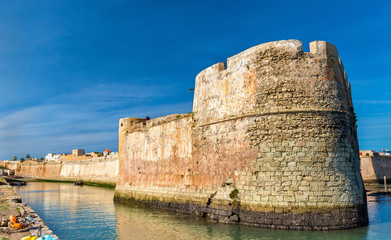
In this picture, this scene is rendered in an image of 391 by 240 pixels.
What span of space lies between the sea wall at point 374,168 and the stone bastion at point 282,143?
29.4 metres

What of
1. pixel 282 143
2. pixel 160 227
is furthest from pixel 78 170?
pixel 282 143

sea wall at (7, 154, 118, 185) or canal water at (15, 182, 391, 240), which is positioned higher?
sea wall at (7, 154, 118, 185)

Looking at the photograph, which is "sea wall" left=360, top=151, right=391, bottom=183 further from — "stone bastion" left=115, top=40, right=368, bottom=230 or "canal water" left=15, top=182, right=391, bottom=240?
"stone bastion" left=115, top=40, right=368, bottom=230

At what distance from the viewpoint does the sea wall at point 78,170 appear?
3841cm

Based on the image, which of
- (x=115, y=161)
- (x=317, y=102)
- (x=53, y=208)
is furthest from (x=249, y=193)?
(x=115, y=161)

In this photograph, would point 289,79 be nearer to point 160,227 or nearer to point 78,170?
point 160,227

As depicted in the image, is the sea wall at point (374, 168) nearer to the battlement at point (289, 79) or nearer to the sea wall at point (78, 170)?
the sea wall at point (78, 170)

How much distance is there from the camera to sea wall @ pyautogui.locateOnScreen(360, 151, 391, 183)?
37906 millimetres

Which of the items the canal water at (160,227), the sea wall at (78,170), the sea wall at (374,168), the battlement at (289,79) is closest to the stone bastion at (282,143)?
the battlement at (289,79)

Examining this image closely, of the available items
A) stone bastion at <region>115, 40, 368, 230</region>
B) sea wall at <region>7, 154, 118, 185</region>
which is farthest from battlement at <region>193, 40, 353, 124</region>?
sea wall at <region>7, 154, 118, 185</region>

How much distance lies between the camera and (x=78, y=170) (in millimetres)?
51125

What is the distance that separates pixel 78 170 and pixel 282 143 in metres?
45.5

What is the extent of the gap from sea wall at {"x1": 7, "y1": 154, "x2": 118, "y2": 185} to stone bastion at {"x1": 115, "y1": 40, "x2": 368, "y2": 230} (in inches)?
987

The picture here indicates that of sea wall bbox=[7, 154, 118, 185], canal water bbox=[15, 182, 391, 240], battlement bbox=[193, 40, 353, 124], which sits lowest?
canal water bbox=[15, 182, 391, 240]
